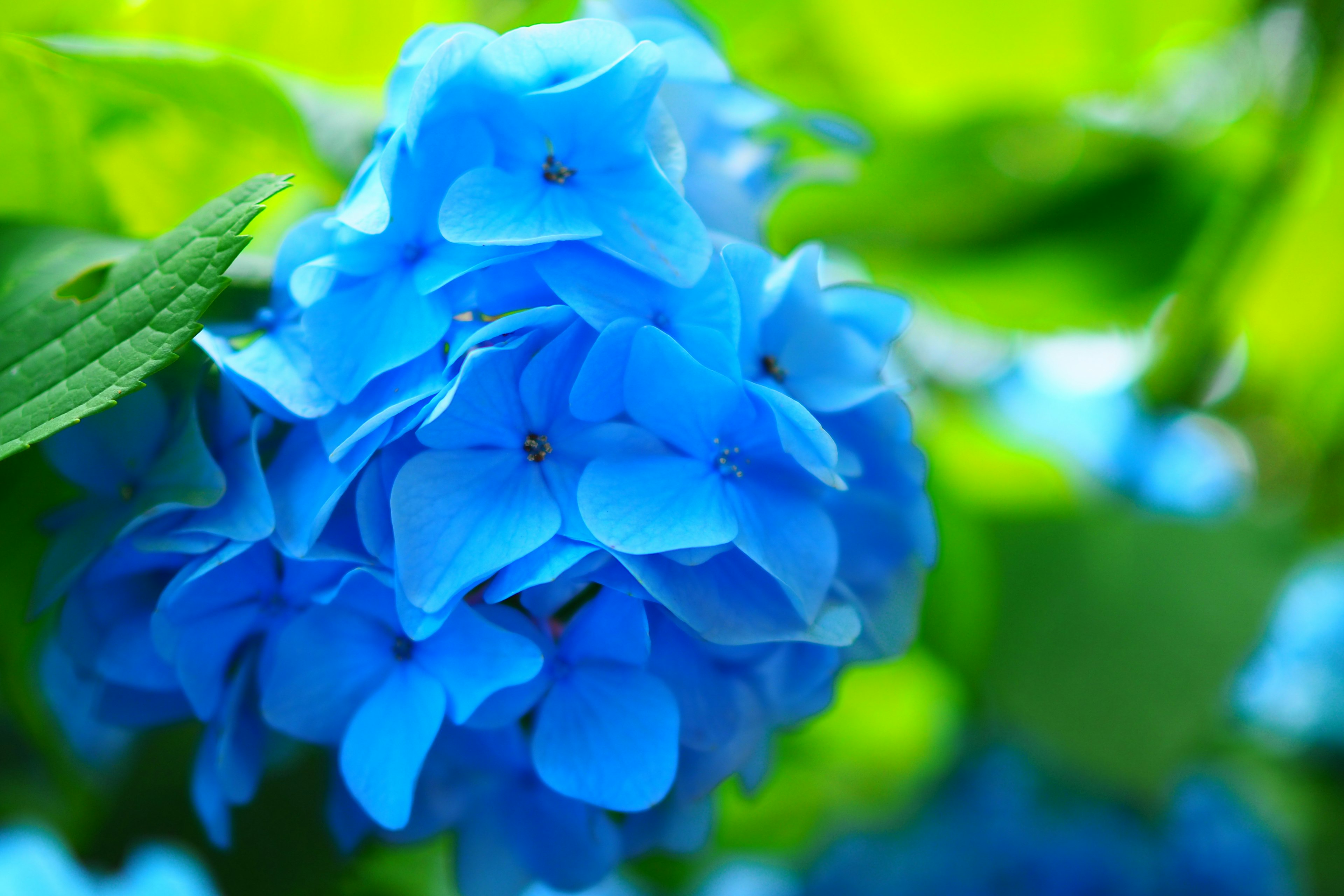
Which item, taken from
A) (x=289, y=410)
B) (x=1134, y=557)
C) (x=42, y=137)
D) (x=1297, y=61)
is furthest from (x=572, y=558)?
(x=1297, y=61)

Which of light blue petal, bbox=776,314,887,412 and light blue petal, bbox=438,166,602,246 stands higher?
light blue petal, bbox=438,166,602,246

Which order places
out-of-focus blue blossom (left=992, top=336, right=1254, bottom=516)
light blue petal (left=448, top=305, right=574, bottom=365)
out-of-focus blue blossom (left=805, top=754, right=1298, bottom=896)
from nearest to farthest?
1. light blue petal (left=448, top=305, right=574, bottom=365)
2. out-of-focus blue blossom (left=805, top=754, right=1298, bottom=896)
3. out-of-focus blue blossom (left=992, top=336, right=1254, bottom=516)

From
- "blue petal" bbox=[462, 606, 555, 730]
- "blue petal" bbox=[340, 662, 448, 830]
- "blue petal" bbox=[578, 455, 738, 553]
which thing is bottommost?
"blue petal" bbox=[340, 662, 448, 830]

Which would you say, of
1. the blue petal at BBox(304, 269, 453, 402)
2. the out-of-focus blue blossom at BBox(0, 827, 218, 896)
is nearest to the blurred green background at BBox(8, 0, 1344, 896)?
the out-of-focus blue blossom at BBox(0, 827, 218, 896)

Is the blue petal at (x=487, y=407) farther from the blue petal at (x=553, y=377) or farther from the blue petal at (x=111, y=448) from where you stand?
the blue petal at (x=111, y=448)

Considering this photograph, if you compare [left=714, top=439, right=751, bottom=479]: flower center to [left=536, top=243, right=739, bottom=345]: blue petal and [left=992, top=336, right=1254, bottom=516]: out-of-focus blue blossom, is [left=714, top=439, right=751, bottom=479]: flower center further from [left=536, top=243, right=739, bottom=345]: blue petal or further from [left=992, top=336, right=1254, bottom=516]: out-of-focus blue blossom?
[left=992, top=336, right=1254, bottom=516]: out-of-focus blue blossom

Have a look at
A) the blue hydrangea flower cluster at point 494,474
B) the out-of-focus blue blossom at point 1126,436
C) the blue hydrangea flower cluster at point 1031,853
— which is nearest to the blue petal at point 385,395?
the blue hydrangea flower cluster at point 494,474

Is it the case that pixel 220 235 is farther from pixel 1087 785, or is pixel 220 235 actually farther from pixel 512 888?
pixel 1087 785
